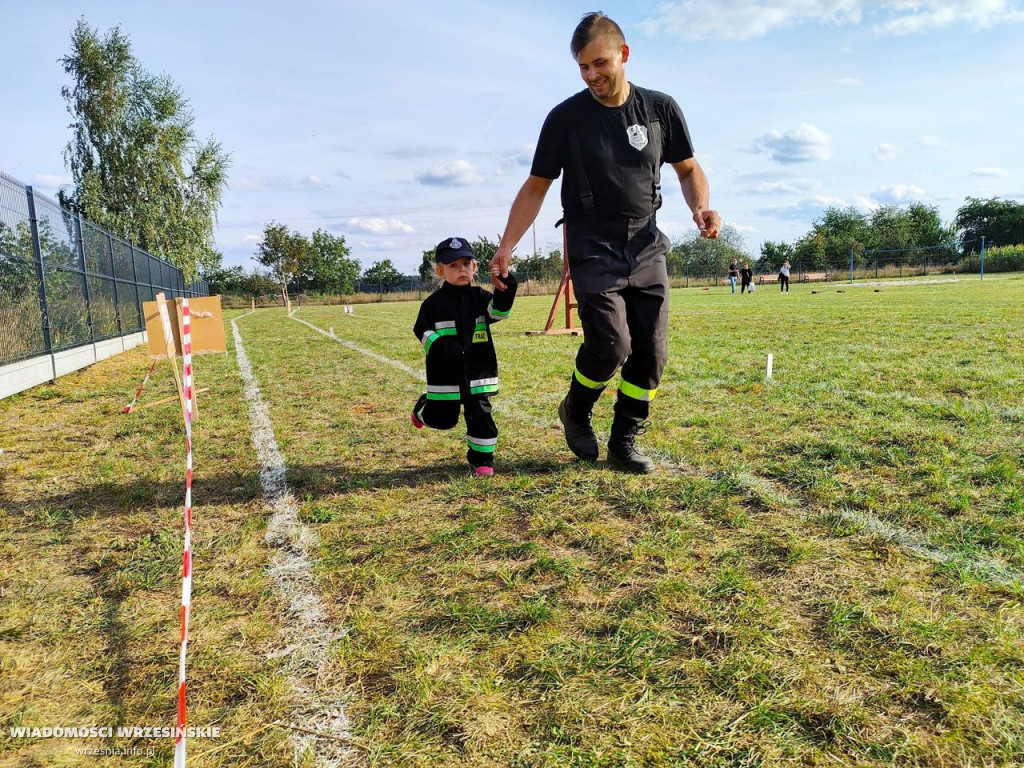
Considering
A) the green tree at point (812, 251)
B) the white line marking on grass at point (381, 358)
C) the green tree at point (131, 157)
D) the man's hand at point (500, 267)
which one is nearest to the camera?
the man's hand at point (500, 267)

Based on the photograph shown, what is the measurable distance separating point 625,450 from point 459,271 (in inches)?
59.9

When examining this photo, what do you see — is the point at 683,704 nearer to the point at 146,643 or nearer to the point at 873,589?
the point at 873,589

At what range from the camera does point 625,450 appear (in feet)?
12.7

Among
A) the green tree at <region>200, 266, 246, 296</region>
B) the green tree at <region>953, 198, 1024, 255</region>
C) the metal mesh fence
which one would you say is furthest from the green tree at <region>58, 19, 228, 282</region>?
the green tree at <region>953, 198, 1024, 255</region>

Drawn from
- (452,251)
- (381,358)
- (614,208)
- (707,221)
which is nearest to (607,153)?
(614,208)

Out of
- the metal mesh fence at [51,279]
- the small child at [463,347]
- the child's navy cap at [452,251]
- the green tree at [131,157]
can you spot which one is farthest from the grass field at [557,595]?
the green tree at [131,157]

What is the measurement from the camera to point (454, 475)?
400cm

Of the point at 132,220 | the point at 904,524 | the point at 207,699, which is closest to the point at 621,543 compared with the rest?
the point at 904,524

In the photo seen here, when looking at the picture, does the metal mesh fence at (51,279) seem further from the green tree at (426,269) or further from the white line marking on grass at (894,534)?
the green tree at (426,269)

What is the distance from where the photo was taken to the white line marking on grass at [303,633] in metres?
1.69

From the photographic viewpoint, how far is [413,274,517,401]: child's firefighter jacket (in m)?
3.99

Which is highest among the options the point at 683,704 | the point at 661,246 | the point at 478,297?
the point at 661,246

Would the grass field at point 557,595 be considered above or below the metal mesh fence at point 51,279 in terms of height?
below

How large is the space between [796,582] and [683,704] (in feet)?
2.96
